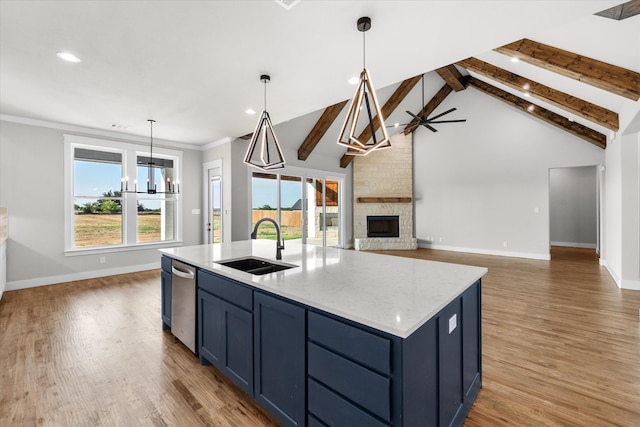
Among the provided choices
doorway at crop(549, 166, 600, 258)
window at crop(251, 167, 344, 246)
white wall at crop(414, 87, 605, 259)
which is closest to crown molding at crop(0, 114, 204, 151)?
window at crop(251, 167, 344, 246)

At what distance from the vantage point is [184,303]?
2566 mm

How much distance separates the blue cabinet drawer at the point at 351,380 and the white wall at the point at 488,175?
766 centimetres

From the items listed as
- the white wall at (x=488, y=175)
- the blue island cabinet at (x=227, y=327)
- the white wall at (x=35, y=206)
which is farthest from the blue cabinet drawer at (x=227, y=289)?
the white wall at (x=488, y=175)

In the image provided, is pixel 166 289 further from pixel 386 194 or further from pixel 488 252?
pixel 488 252

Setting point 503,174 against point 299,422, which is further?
point 503,174

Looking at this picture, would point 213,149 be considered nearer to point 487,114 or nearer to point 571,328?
point 571,328

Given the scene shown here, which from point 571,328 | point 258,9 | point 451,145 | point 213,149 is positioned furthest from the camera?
point 451,145

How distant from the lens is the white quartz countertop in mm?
1226

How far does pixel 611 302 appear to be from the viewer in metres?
3.80

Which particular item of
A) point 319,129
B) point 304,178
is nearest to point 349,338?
point 319,129

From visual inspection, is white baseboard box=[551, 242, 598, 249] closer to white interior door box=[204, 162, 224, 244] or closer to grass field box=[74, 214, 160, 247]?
white interior door box=[204, 162, 224, 244]

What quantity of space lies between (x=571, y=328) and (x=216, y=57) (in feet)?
15.0

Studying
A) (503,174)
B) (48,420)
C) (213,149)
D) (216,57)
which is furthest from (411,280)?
(503,174)

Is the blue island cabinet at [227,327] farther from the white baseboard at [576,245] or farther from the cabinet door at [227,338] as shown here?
the white baseboard at [576,245]
